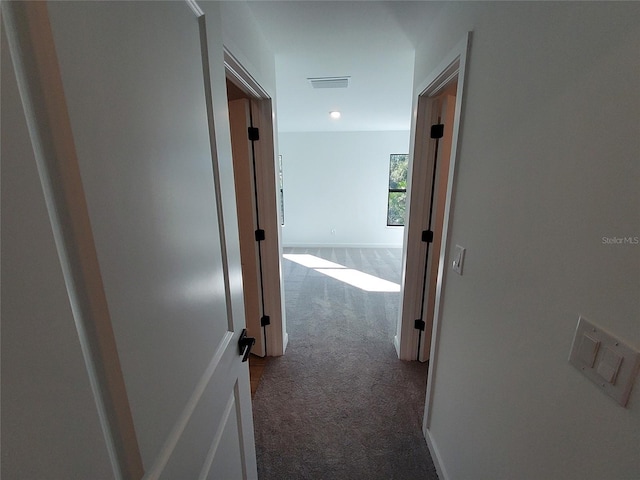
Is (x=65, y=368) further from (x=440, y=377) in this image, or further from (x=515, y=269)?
(x=440, y=377)

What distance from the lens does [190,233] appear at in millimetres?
665

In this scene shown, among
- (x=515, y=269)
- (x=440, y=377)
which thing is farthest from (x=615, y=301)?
(x=440, y=377)

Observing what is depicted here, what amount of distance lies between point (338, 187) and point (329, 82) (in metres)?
3.25

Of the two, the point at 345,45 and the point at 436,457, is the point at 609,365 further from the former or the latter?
the point at 345,45

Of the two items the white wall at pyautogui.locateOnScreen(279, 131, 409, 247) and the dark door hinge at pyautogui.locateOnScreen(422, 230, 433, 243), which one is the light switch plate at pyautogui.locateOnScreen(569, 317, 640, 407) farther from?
the white wall at pyautogui.locateOnScreen(279, 131, 409, 247)

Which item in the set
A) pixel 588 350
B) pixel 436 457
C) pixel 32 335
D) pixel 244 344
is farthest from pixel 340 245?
pixel 32 335

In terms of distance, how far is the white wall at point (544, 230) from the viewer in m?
0.52

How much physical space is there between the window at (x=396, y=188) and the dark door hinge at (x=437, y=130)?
3.71 meters

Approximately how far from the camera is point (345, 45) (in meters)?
1.72

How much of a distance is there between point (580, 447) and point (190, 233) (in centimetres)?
103

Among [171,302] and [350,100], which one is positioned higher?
[350,100]

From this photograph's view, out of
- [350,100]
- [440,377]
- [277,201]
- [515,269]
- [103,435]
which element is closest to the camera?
[103,435]

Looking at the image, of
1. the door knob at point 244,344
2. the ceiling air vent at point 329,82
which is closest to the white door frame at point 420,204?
the ceiling air vent at point 329,82

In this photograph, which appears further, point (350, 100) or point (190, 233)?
point (350, 100)
